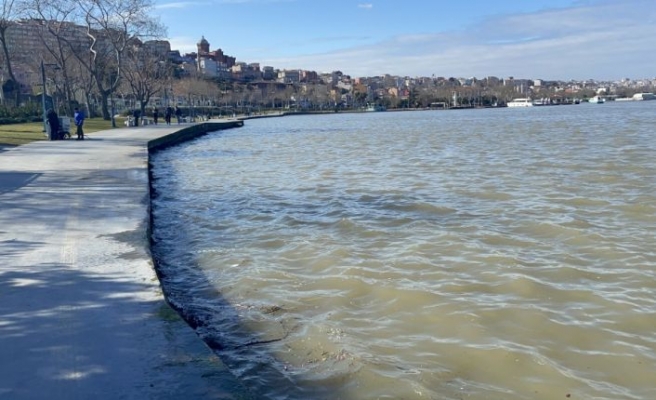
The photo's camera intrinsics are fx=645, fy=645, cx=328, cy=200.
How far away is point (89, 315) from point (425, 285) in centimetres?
375

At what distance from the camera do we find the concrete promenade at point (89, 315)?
12.9ft

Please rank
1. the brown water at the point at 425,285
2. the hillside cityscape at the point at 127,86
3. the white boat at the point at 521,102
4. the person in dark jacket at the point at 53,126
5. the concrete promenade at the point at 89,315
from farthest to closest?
1. the white boat at the point at 521,102
2. the hillside cityscape at the point at 127,86
3. the person in dark jacket at the point at 53,126
4. the brown water at the point at 425,285
5. the concrete promenade at the point at 89,315

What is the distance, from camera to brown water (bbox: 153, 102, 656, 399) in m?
5.08

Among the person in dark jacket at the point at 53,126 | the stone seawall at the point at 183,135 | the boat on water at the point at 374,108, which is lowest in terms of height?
the stone seawall at the point at 183,135

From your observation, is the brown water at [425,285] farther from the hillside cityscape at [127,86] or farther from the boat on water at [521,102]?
the boat on water at [521,102]

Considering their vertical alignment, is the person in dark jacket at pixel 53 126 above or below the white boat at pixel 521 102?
below

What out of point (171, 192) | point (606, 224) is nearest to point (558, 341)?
point (606, 224)

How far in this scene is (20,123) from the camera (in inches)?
1682

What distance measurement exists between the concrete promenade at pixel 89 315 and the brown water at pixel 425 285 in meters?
→ 0.67

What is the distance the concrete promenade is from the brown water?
670 mm

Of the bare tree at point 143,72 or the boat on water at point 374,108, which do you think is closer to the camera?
the bare tree at point 143,72

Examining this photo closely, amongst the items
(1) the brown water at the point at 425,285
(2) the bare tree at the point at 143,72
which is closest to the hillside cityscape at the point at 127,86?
(2) the bare tree at the point at 143,72

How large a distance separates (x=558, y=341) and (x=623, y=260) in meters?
3.07

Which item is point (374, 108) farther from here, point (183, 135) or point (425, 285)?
point (425, 285)
